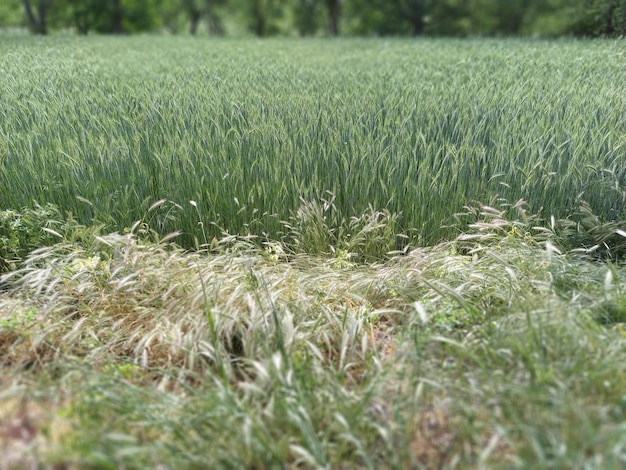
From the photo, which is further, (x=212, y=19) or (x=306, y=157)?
(x=212, y=19)

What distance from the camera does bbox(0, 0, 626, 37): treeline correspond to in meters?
19.6

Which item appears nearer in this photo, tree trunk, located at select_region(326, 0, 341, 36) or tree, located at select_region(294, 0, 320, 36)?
tree trunk, located at select_region(326, 0, 341, 36)

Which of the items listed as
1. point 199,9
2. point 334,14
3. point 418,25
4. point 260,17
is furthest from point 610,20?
point 199,9

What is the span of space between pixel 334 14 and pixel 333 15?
0.17ft

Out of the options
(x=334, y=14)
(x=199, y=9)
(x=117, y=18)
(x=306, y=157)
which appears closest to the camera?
(x=306, y=157)

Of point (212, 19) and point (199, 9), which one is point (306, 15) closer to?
point (199, 9)

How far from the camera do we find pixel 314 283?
7.88 feet

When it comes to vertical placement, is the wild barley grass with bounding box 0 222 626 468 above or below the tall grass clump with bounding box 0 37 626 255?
below

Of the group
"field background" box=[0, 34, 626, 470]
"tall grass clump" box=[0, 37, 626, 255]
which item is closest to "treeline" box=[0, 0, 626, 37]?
"tall grass clump" box=[0, 37, 626, 255]

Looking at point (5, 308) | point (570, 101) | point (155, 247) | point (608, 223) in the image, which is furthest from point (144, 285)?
point (570, 101)

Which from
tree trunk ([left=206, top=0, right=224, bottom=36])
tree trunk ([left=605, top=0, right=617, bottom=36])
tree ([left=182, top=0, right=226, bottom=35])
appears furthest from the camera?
tree trunk ([left=206, top=0, right=224, bottom=36])

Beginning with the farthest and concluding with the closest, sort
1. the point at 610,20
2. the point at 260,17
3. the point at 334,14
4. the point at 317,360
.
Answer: the point at 260,17
the point at 334,14
the point at 610,20
the point at 317,360

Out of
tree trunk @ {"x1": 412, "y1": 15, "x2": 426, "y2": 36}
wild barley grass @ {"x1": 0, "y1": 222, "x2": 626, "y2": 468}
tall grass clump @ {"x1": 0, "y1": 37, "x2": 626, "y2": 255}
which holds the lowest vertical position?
tree trunk @ {"x1": 412, "y1": 15, "x2": 426, "y2": 36}

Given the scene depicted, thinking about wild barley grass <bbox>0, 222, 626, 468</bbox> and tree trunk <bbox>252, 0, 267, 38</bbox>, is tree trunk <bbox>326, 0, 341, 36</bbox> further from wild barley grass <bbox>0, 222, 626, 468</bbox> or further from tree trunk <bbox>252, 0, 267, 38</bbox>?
wild barley grass <bbox>0, 222, 626, 468</bbox>
